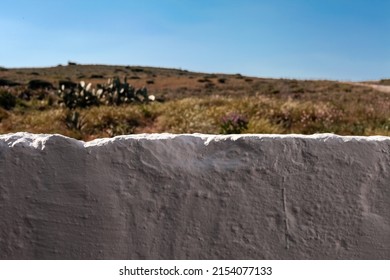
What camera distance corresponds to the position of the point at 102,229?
8.61 ft

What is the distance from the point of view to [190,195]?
2.60 m

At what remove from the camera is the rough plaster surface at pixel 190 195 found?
2607 millimetres

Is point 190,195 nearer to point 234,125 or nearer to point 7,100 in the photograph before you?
point 234,125

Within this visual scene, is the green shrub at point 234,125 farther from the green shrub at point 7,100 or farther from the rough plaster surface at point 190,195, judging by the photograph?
the green shrub at point 7,100

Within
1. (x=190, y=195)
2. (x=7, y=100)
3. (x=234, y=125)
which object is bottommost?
(x=7, y=100)

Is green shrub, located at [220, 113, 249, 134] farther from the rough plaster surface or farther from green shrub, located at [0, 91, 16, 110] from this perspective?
green shrub, located at [0, 91, 16, 110]

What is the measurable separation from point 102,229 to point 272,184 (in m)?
0.84

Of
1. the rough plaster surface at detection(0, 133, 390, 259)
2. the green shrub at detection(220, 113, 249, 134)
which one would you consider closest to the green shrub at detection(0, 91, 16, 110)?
the green shrub at detection(220, 113, 249, 134)

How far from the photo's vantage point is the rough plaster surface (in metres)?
2.61

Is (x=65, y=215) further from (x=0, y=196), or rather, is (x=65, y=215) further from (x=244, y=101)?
(x=244, y=101)

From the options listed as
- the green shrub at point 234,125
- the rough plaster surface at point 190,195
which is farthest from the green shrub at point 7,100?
the rough plaster surface at point 190,195

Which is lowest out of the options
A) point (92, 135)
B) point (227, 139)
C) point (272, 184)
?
→ point (92, 135)

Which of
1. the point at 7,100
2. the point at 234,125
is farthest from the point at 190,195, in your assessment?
the point at 7,100

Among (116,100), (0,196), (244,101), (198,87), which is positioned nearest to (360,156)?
(0,196)
